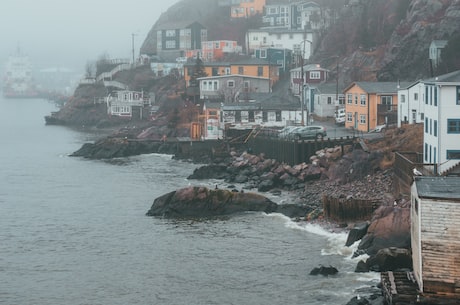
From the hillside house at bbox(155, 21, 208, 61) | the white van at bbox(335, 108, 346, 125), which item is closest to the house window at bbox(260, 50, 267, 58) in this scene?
the hillside house at bbox(155, 21, 208, 61)

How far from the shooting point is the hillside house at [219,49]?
100 meters

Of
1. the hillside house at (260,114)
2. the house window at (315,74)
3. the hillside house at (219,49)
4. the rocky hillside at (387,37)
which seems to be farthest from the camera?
the hillside house at (219,49)

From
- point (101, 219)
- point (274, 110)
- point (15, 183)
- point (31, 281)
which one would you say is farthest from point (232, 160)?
point (31, 281)

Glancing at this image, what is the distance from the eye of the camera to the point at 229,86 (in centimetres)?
7931

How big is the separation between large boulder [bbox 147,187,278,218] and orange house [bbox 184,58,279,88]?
4471cm

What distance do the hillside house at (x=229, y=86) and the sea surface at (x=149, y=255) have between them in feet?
95.4

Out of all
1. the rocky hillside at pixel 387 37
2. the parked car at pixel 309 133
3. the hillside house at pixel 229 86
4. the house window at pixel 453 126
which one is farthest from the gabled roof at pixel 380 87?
the hillside house at pixel 229 86

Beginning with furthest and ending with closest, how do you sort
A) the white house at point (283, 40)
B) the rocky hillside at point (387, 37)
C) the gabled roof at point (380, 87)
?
the white house at point (283, 40)
the rocky hillside at point (387, 37)
the gabled roof at point (380, 87)

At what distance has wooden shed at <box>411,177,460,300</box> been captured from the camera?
73.9ft

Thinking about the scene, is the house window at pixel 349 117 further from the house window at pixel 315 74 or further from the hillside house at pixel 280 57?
the hillside house at pixel 280 57

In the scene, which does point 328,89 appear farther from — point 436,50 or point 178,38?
point 178,38

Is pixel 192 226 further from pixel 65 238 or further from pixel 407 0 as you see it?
pixel 407 0

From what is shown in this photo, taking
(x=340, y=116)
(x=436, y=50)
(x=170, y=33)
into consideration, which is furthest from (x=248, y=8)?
(x=436, y=50)

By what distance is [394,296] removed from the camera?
75.2 ft
